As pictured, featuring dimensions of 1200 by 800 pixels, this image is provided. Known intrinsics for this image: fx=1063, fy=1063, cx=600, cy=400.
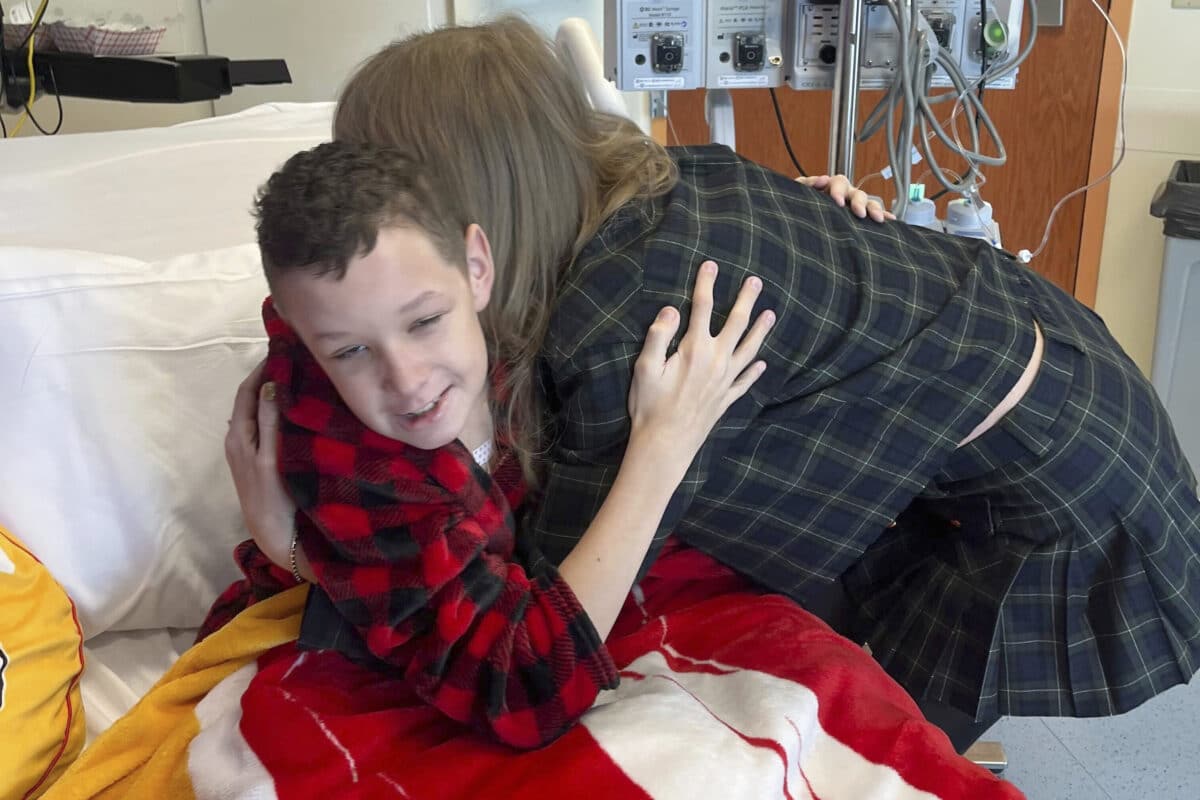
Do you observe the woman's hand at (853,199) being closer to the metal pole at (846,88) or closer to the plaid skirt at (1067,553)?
the plaid skirt at (1067,553)

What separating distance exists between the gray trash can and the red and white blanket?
162 centimetres

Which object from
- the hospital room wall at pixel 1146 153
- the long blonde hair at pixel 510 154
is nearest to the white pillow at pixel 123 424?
the long blonde hair at pixel 510 154

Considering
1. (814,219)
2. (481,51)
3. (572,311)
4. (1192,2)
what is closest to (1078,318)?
(814,219)

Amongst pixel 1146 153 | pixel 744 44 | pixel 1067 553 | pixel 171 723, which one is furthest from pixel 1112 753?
pixel 1146 153

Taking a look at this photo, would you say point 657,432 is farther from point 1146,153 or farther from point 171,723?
point 1146,153

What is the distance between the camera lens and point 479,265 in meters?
0.93

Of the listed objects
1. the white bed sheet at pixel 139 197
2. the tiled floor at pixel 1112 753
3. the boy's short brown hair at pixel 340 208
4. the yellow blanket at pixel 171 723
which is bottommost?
the tiled floor at pixel 1112 753

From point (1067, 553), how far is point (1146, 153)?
80.8 inches

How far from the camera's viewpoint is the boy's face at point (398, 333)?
820 millimetres

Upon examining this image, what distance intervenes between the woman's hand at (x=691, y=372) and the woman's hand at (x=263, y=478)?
325mm

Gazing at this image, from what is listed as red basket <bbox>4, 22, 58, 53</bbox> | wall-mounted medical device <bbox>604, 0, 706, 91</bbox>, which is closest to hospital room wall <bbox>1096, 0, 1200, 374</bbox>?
wall-mounted medical device <bbox>604, 0, 706, 91</bbox>

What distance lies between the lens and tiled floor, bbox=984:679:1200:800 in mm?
1583

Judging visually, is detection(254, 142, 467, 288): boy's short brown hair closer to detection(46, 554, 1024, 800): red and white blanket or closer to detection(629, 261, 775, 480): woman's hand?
detection(629, 261, 775, 480): woman's hand

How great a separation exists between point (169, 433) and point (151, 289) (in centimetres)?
16
